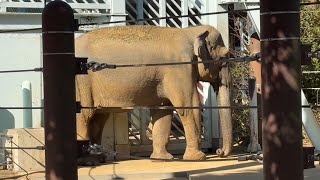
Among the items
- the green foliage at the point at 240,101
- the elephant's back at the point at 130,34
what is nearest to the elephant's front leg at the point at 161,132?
the elephant's back at the point at 130,34

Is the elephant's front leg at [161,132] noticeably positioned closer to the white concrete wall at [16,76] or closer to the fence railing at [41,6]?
the white concrete wall at [16,76]

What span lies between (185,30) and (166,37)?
360 millimetres

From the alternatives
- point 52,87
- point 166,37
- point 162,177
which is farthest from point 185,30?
point 52,87

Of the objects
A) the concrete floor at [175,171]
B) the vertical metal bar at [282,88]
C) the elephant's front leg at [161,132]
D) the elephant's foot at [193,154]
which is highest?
the vertical metal bar at [282,88]

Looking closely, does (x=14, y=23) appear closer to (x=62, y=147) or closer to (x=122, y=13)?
(x=122, y=13)

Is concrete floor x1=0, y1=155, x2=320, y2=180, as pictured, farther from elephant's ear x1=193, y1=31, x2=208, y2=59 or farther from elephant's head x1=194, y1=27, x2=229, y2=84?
elephant's ear x1=193, y1=31, x2=208, y2=59

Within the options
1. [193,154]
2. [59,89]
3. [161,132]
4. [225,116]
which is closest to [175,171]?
[193,154]

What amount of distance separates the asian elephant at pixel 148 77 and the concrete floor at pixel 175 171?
61cm

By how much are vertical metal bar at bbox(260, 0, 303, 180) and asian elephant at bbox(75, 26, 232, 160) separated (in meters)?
7.61

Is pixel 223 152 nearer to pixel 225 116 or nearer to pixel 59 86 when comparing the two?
pixel 225 116

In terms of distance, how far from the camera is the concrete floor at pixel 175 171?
883cm

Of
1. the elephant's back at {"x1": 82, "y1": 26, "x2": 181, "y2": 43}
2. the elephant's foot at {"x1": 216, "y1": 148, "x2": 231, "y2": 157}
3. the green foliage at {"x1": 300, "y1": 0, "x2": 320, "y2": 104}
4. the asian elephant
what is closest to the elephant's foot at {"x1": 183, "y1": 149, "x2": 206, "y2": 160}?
the asian elephant

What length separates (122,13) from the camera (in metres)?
11.8

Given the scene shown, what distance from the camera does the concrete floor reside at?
8.83 metres
